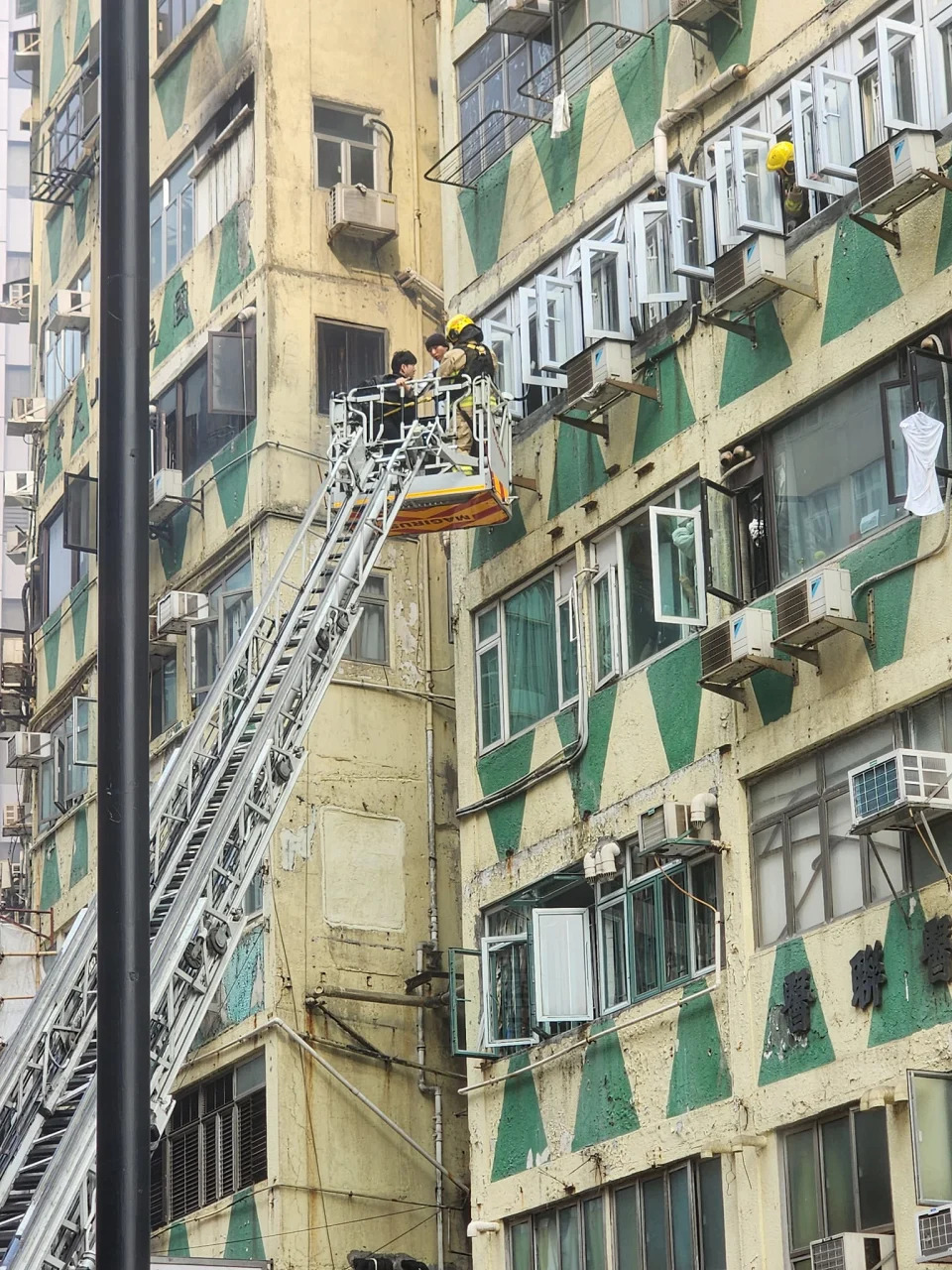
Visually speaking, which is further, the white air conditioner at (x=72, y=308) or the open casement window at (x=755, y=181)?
the white air conditioner at (x=72, y=308)

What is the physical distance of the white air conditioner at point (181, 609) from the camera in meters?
27.8

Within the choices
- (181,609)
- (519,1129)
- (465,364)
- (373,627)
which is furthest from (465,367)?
(519,1129)

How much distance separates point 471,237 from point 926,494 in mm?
9280

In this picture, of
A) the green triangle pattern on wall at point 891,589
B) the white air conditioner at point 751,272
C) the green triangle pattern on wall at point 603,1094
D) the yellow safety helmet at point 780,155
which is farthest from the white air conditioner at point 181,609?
the green triangle pattern on wall at point 891,589

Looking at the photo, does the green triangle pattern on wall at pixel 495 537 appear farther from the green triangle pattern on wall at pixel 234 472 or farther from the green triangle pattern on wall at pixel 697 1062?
the green triangle pattern on wall at pixel 697 1062

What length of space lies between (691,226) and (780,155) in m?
1.78

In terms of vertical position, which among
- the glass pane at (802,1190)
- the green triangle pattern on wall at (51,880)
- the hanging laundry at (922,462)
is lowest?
the glass pane at (802,1190)

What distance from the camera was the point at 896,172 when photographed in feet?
55.5

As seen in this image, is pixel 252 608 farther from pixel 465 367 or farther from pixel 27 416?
pixel 27 416

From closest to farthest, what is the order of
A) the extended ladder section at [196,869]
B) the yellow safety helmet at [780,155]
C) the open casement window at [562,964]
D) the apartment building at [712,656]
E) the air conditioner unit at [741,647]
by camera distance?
the extended ladder section at [196,869], the apartment building at [712,656], the air conditioner unit at [741,647], the yellow safety helmet at [780,155], the open casement window at [562,964]

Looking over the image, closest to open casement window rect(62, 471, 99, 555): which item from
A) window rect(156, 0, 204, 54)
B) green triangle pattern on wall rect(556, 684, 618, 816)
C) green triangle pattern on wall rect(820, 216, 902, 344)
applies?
window rect(156, 0, 204, 54)

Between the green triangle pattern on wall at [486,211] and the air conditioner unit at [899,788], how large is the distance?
9818 mm

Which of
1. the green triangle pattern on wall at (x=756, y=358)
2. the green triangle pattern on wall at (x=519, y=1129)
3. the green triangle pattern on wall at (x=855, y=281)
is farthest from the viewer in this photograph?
the green triangle pattern on wall at (x=519, y=1129)

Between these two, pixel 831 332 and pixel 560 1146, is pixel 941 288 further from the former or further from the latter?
pixel 560 1146
